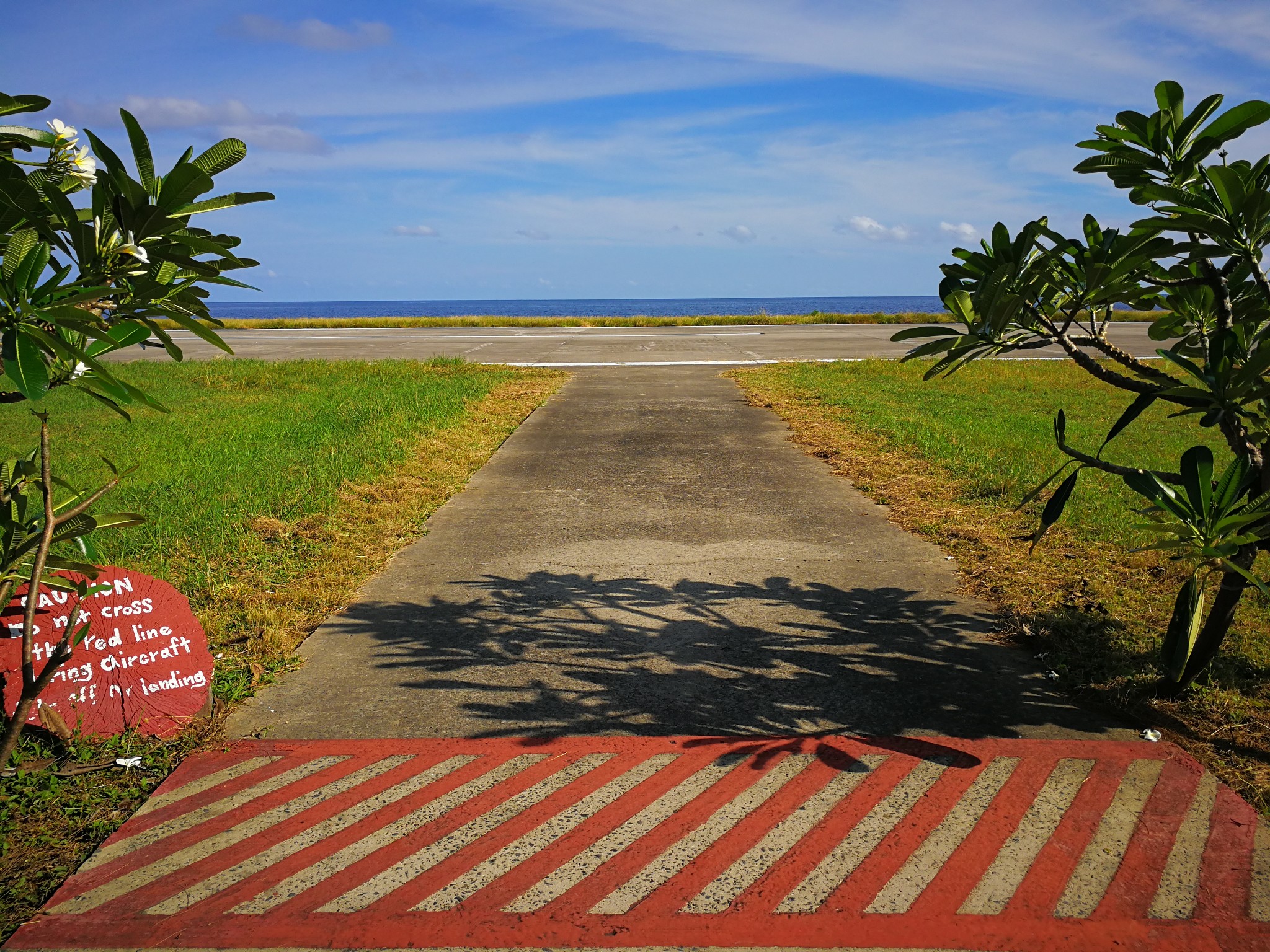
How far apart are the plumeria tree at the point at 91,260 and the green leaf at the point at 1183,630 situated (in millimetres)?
3208

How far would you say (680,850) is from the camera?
8.74ft

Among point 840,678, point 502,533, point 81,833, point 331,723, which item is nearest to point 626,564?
point 502,533

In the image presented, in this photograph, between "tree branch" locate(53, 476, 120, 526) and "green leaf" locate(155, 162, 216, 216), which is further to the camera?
"tree branch" locate(53, 476, 120, 526)

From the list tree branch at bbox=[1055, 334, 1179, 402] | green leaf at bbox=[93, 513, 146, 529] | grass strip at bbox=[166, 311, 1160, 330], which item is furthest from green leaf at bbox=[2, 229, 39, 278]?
grass strip at bbox=[166, 311, 1160, 330]

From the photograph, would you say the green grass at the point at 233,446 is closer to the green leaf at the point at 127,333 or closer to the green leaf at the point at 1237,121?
the green leaf at the point at 127,333

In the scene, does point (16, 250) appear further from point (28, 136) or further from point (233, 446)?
point (233, 446)

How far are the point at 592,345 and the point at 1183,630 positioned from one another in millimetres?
22573

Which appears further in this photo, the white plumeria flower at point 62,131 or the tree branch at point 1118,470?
the tree branch at point 1118,470

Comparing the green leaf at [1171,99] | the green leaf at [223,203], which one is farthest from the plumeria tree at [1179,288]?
the green leaf at [223,203]

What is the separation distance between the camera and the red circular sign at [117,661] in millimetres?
3344

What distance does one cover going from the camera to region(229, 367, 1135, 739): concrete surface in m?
3.52

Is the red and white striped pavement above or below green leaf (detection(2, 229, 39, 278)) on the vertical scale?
below

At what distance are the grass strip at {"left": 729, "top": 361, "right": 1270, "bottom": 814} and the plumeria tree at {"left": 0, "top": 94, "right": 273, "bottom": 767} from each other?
11.8 ft

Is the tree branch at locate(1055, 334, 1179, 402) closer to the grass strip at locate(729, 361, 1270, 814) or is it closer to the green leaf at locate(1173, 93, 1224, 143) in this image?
the green leaf at locate(1173, 93, 1224, 143)
